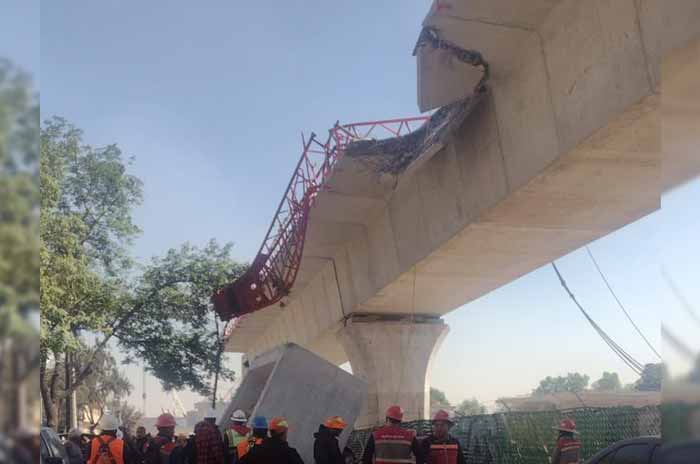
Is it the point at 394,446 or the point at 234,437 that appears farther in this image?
the point at 234,437

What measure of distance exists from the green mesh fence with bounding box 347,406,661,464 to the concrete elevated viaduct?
8.54 feet

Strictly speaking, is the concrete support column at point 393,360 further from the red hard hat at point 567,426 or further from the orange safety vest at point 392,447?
the orange safety vest at point 392,447

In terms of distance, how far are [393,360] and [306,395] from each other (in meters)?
5.89

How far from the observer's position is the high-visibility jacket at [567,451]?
766 cm

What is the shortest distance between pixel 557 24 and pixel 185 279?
920 inches

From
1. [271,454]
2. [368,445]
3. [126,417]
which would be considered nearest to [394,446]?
[368,445]

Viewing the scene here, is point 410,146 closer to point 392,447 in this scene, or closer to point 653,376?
point 392,447

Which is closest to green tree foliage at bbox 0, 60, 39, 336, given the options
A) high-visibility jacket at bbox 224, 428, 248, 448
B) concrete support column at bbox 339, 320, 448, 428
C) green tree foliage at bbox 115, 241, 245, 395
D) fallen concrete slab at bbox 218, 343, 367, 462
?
high-visibility jacket at bbox 224, 428, 248, 448

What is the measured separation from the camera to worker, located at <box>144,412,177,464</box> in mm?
10778

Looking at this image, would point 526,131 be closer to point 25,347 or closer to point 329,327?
point 25,347

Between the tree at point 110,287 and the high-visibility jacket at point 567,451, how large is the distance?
15.0 meters

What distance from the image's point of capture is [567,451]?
7.67 m

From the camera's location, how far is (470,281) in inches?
531

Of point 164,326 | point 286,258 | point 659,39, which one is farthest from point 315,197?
point 164,326
